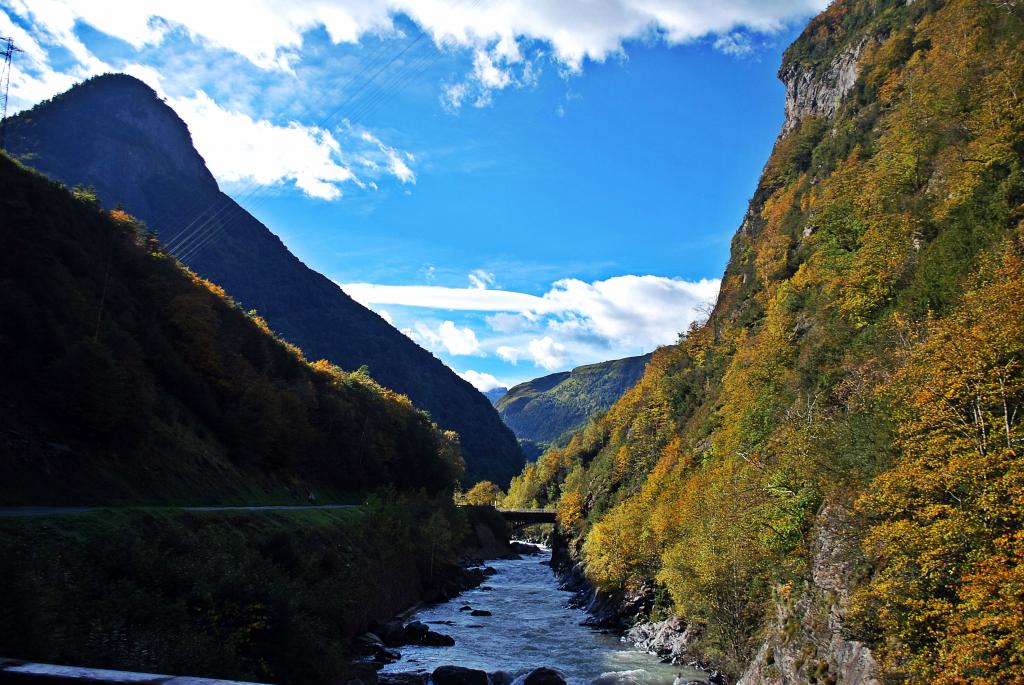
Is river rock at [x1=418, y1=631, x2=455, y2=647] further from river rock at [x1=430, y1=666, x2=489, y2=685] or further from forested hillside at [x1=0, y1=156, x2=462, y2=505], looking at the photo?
forested hillside at [x1=0, y1=156, x2=462, y2=505]

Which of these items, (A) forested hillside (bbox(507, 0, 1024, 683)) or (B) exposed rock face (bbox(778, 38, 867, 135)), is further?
(B) exposed rock face (bbox(778, 38, 867, 135))

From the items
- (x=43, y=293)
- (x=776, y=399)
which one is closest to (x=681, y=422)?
(x=776, y=399)

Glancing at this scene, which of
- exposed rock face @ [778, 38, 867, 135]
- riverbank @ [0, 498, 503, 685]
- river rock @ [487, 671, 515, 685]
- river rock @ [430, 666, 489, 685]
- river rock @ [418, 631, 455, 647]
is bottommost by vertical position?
river rock @ [418, 631, 455, 647]

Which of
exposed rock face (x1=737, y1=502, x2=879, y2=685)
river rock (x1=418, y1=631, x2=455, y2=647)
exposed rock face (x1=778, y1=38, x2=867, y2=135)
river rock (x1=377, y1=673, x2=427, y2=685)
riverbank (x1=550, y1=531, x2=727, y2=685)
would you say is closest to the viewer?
exposed rock face (x1=737, y1=502, x2=879, y2=685)

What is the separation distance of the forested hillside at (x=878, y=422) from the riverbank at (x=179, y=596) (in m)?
20.4

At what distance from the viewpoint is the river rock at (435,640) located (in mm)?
40291

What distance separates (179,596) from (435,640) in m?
22.4

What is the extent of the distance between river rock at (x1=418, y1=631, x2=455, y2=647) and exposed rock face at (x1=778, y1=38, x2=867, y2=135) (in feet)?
322

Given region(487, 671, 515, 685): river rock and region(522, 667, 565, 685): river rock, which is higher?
region(522, 667, 565, 685): river rock

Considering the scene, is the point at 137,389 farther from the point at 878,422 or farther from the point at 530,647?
the point at 878,422

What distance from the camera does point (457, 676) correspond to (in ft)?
99.6

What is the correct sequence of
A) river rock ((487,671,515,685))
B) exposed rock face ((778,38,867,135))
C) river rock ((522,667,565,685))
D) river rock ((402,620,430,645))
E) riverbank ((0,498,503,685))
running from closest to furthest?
riverbank ((0,498,503,685)), river rock ((522,667,565,685)), river rock ((487,671,515,685)), river rock ((402,620,430,645)), exposed rock face ((778,38,867,135))

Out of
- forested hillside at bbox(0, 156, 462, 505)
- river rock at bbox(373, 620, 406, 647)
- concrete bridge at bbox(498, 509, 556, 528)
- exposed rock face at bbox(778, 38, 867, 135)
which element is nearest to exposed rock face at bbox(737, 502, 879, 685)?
river rock at bbox(373, 620, 406, 647)

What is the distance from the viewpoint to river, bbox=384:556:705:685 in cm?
3434
